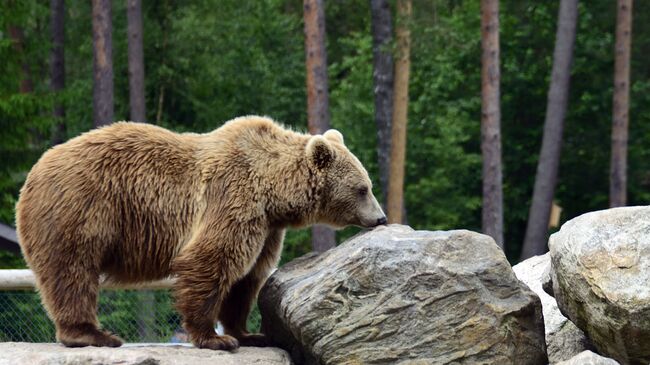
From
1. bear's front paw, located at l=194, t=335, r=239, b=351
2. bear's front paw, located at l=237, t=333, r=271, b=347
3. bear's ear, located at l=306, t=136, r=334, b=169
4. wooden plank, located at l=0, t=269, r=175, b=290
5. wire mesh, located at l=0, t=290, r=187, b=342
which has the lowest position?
wire mesh, located at l=0, t=290, r=187, b=342

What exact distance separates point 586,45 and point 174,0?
936 centimetres

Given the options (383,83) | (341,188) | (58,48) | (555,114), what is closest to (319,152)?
(341,188)

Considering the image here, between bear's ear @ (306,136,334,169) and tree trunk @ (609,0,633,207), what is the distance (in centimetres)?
1571

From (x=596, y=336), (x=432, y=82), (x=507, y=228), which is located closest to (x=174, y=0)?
(x=432, y=82)

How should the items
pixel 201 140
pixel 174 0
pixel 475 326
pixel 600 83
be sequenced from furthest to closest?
pixel 174 0, pixel 600 83, pixel 201 140, pixel 475 326

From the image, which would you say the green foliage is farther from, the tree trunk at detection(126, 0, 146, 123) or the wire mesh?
the wire mesh

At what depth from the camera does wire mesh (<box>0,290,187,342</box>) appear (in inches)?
336

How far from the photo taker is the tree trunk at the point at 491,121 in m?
19.7

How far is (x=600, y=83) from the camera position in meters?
25.6

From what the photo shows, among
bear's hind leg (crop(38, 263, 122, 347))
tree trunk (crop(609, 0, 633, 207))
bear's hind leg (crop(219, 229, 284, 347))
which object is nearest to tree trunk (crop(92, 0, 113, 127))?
tree trunk (crop(609, 0, 633, 207))

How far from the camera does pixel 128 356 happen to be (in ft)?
20.6

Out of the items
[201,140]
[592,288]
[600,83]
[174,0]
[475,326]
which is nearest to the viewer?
[592,288]

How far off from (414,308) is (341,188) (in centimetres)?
91

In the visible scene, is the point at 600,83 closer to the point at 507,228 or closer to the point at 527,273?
the point at 507,228
